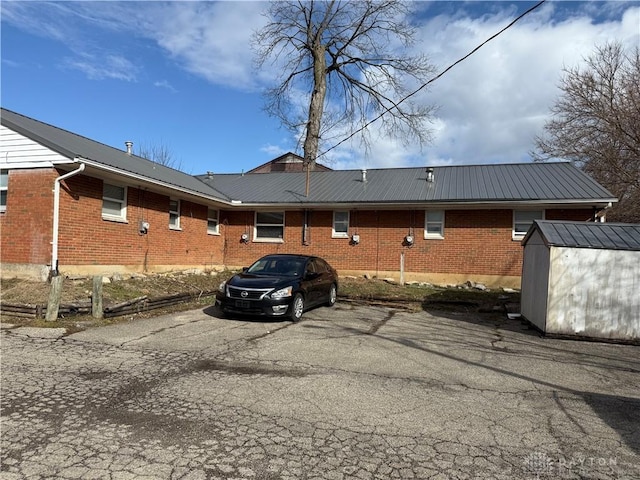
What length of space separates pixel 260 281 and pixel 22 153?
7.42 meters

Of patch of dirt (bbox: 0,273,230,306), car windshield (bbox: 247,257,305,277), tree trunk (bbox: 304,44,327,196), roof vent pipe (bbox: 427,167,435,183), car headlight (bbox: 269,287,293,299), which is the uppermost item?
tree trunk (bbox: 304,44,327,196)

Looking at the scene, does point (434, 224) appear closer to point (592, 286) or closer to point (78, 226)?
point (592, 286)

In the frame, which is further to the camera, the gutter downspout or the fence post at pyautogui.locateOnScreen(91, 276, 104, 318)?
the gutter downspout

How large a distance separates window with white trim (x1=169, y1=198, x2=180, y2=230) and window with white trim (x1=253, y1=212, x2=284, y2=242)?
12.1 feet

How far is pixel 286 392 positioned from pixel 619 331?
690 centimetres

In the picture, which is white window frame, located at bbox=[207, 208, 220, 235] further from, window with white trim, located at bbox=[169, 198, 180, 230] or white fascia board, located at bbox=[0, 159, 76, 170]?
white fascia board, located at bbox=[0, 159, 76, 170]

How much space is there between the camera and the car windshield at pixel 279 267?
10.4m

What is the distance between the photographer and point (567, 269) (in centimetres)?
845

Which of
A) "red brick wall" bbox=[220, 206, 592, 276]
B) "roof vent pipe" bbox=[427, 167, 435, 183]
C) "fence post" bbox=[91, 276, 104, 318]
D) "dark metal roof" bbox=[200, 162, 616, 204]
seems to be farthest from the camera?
"roof vent pipe" bbox=[427, 167, 435, 183]

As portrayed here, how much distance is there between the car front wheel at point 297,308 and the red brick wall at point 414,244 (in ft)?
23.3

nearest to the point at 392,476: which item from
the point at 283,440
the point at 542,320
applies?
the point at 283,440

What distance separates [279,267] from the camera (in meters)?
10.8

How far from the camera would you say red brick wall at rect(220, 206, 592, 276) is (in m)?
15.2

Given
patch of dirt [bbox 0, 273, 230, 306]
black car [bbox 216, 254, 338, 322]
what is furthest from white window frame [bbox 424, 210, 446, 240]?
patch of dirt [bbox 0, 273, 230, 306]
